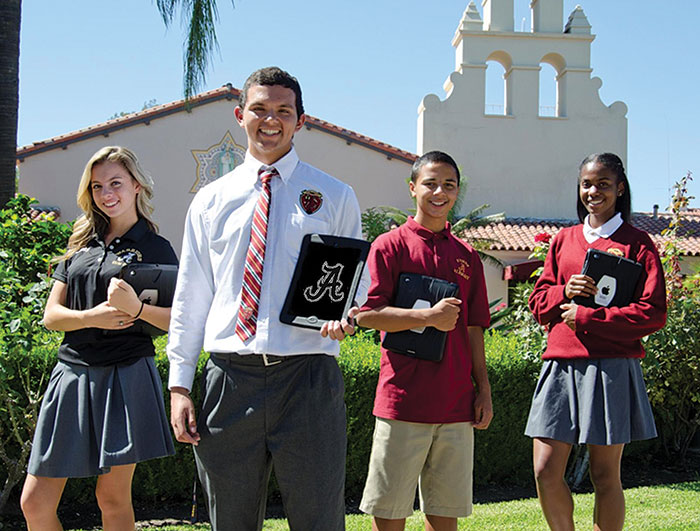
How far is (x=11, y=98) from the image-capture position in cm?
848

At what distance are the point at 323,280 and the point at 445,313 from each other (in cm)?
88

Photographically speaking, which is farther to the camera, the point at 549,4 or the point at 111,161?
the point at 549,4

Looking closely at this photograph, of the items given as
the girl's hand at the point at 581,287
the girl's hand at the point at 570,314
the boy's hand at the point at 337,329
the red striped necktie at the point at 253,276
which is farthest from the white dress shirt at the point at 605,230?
the red striped necktie at the point at 253,276

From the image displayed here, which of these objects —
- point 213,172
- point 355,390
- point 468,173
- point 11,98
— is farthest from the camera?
point 468,173

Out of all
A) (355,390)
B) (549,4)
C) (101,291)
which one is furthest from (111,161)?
(549,4)

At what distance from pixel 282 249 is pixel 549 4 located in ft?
91.4

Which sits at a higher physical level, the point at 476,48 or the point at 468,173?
the point at 476,48

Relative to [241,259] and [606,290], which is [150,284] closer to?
[241,259]

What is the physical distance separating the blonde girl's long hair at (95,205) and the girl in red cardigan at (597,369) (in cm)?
220

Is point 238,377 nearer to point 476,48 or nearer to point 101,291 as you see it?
point 101,291

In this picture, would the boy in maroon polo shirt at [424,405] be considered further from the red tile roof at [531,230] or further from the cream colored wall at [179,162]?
the red tile roof at [531,230]

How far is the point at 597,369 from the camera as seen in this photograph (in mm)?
3713

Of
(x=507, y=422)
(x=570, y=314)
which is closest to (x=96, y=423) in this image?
(x=570, y=314)

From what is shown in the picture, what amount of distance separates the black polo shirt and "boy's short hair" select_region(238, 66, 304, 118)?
103cm
